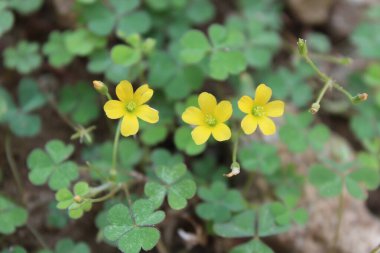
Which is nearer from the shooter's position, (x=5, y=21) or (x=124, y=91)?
(x=124, y=91)

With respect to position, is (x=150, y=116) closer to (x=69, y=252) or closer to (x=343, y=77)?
(x=69, y=252)

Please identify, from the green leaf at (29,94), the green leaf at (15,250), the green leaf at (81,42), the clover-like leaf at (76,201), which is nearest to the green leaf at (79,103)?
the green leaf at (29,94)

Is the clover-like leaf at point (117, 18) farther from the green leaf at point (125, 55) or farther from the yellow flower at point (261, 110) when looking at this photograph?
the yellow flower at point (261, 110)

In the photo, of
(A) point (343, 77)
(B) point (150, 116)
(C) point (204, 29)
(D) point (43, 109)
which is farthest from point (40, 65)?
(A) point (343, 77)

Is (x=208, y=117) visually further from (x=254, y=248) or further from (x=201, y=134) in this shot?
(x=254, y=248)

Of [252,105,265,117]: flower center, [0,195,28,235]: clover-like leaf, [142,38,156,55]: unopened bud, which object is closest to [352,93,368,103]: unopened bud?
[252,105,265,117]: flower center

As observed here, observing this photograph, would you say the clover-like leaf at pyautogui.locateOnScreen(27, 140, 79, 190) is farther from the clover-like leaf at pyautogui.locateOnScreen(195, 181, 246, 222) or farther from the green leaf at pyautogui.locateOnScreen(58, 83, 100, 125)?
the clover-like leaf at pyautogui.locateOnScreen(195, 181, 246, 222)

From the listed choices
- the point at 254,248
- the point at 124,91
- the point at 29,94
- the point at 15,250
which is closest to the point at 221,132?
the point at 124,91
